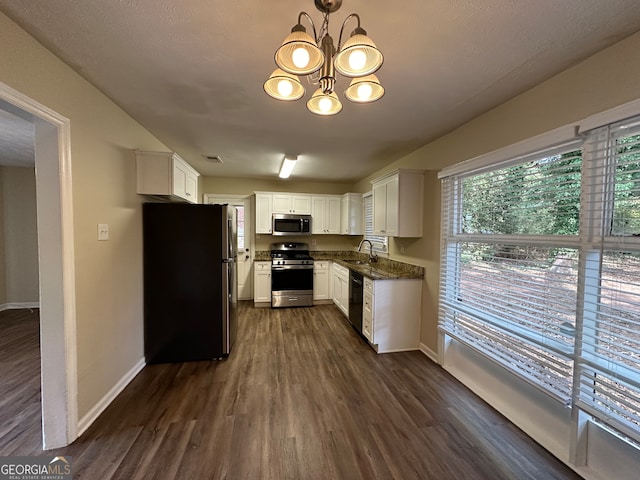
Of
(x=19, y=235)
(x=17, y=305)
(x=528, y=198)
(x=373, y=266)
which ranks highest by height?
(x=528, y=198)

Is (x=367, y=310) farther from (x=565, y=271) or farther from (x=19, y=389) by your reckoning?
(x=19, y=389)

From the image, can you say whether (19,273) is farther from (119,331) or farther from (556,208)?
(556,208)

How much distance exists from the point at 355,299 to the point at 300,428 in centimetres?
201

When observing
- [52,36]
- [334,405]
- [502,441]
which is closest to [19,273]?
[52,36]

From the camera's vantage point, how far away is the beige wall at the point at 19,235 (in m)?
4.36

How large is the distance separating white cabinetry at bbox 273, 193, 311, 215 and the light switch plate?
305cm

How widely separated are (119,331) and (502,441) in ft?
10.3

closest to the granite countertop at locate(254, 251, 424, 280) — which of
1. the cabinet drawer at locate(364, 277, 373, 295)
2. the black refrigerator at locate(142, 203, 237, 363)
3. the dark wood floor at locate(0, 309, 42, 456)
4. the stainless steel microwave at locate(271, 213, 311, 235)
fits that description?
the cabinet drawer at locate(364, 277, 373, 295)

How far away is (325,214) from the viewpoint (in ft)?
17.3

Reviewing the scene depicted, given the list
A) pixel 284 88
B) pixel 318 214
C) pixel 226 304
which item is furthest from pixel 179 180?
pixel 318 214

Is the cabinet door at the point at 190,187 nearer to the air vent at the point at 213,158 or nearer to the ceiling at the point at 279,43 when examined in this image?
the air vent at the point at 213,158

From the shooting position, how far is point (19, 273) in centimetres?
446

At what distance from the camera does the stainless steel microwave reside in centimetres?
496

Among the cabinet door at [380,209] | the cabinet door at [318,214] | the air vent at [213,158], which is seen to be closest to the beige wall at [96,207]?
the air vent at [213,158]
